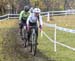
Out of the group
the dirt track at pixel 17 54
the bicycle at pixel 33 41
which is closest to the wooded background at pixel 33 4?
the dirt track at pixel 17 54

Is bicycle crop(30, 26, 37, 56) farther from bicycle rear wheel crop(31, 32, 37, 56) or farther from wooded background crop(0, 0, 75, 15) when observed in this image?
wooded background crop(0, 0, 75, 15)

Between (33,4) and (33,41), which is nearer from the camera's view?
(33,41)

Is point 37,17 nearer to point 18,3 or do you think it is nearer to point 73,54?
point 73,54

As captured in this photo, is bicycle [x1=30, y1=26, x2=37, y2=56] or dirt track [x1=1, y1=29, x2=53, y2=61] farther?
bicycle [x1=30, y1=26, x2=37, y2=56]

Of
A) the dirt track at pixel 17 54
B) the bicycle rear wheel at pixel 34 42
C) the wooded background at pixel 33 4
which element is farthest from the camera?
the wooded background at pixel 33 4

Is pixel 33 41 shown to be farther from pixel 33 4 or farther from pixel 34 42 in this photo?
pixel 33 4

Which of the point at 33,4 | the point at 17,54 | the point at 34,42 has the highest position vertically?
the point at 34,42

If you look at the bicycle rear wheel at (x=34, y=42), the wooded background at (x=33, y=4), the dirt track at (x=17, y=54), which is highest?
the bicycle rear wheel at (x=34, y=42)

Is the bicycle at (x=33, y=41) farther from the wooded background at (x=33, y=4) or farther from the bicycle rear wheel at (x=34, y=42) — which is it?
the wooded background at (x=33, y=4)

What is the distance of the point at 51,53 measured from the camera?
13445 mm

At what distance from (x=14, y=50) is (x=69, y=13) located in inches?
1215

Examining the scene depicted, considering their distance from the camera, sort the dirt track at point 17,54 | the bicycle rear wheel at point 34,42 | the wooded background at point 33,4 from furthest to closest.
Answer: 1. the wooded background at point 33,4
2. the bicycle rear wheel at point 34,42
3. the dirt track at point 17,54

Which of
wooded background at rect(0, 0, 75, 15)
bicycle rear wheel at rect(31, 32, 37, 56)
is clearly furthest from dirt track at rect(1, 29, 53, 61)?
wooded background at rect(0, 0, 75, 15)

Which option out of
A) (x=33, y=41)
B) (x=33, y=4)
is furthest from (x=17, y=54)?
(x=33, y=4)
